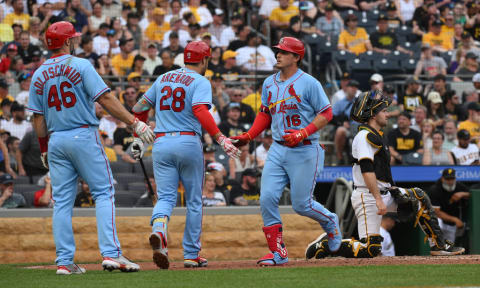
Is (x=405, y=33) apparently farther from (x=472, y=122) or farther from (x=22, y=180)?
(x=22, y=180)

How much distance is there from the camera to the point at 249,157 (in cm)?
1195

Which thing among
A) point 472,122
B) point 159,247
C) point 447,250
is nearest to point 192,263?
point 159,247

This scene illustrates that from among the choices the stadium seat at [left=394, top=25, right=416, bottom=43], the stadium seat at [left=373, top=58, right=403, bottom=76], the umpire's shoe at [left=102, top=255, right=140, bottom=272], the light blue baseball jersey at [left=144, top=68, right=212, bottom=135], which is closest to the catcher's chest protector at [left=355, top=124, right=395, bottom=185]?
the light blue baseball jersey at [left=144, top=68, right=212, bottom=135]

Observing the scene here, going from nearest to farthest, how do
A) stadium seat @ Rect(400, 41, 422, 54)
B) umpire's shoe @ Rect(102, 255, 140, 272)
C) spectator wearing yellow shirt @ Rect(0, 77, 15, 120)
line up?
1. umpire's shoe @ Rect(102, 255, 140, 272)
2. spectator wearing yellow shirt @ Rect(0, 77, 15, 120)
3. stadium seat @ Rect(400, 41, 422, 54)

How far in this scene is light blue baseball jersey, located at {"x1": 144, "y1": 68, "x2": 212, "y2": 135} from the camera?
298 inches

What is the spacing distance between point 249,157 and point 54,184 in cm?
515

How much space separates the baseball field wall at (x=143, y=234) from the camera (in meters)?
10.7

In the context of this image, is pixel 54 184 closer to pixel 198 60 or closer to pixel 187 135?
pixel 187 135

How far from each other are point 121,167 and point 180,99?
167 inches

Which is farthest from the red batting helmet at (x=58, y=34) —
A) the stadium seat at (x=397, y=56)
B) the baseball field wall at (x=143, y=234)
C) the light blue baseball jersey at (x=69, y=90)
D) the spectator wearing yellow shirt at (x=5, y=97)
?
the stadium seat at (x=397, y=56)

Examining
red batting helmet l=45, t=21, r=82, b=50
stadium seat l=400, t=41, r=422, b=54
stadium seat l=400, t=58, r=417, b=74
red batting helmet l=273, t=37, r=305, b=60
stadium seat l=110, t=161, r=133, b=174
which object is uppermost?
red batting helmet l=45, t=21, r=82, b=50

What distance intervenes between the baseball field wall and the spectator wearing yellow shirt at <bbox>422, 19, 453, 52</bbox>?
7998 millimetres

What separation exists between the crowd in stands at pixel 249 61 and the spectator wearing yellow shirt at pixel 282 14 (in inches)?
1.0

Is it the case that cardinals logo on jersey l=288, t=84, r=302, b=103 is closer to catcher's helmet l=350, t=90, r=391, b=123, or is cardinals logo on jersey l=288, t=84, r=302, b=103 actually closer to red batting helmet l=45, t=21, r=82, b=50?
catcher's helmet l=350, t=90, r=391, b=123
